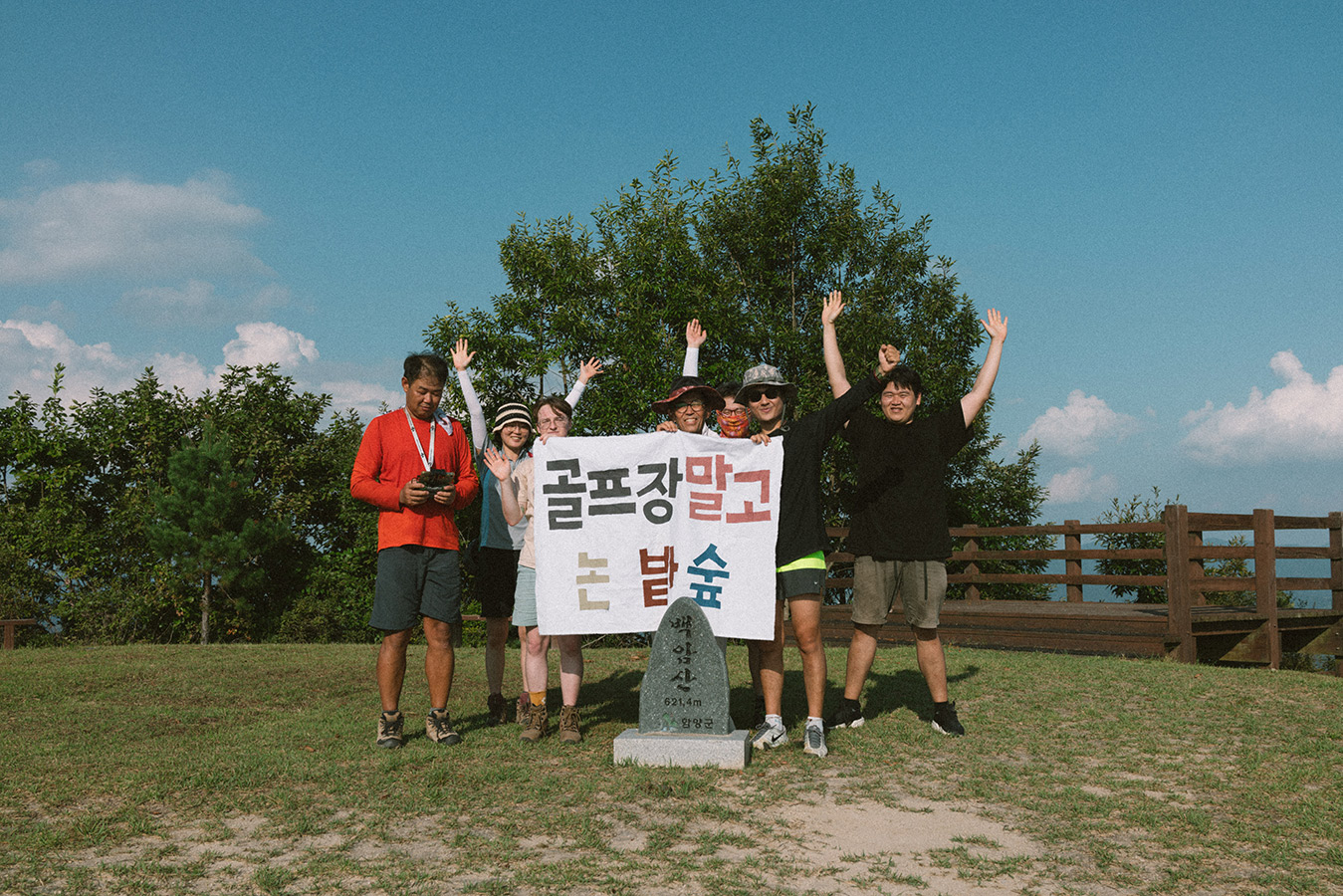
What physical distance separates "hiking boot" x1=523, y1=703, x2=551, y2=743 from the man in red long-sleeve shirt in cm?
43

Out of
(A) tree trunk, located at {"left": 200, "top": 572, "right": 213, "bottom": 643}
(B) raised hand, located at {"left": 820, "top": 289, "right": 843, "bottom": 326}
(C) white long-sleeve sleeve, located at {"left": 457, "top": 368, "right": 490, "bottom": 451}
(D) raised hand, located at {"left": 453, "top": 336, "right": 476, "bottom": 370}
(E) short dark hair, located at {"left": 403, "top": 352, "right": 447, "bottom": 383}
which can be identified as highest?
(B) raised hand, located at {"left": 820, "top": 289, "right": 843, "bottom": 326}

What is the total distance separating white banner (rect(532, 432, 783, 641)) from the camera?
5.30 meters

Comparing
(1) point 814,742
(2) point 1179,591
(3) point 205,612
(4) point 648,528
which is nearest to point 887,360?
(4) point 648,528

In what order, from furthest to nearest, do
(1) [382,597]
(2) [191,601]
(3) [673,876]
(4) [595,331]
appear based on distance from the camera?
(2) [191,601] → (4) [595,331] → (1) [382,597] → (3) [673,876]

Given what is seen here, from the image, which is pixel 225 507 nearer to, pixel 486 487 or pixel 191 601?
pixel 191 601

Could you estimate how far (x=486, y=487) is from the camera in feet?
19.9

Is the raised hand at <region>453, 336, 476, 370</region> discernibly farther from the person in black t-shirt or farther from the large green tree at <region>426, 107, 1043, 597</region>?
the large green tree at <region>426, 107, 1043, 597</region>

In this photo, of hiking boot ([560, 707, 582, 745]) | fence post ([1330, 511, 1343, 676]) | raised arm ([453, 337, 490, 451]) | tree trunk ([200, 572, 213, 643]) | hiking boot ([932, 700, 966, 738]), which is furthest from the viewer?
tree trunk ([200, 572, 213, 643])

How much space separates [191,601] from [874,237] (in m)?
18.5

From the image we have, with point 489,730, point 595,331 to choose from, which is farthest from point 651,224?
point 489,730

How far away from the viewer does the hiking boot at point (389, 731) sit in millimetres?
5371

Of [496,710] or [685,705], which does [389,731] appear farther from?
[685,705]

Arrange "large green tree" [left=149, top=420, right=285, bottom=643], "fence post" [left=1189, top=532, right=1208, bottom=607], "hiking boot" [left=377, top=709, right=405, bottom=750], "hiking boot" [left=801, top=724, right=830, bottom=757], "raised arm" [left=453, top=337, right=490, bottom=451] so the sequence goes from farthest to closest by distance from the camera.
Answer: "large green tree" [left=149, top=420, right=285, bottom=643]
"fence post" [left=1189, top=532, right=1208, bottom=607]
"raised arm" [left=453, top=337, right=490, bottom=451]
"hiking boot" [left=377, top=709, right=405, bottom=750]
"hiking boot" [left=801, top=724, right=830, bottom=757]

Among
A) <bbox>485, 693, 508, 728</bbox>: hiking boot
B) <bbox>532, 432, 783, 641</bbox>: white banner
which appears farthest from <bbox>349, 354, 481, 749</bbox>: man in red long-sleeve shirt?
<bbox>485, 693, 508, 728</bbox>: hiking boot
